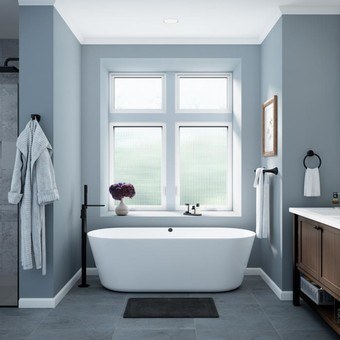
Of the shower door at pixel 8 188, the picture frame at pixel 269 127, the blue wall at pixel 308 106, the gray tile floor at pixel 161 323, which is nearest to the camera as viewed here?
the gray tile floor at pixel 161 323

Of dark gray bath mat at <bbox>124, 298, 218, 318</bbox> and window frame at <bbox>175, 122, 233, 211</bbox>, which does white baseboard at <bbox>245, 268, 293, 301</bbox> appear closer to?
dark gray bath mat at <bbox>124, 298, 218, 318</bbox>

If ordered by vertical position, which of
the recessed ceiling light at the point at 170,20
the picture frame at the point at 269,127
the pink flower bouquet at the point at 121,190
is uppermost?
the recessed ceiling light at the point at 170,20

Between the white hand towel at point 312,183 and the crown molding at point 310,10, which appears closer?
the white hand towel at point 312,183

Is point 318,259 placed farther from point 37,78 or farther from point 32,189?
point 37,78

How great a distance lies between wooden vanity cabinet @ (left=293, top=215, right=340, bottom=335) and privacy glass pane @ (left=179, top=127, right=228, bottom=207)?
69.7 inches

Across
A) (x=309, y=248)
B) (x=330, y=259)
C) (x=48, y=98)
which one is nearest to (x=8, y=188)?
(x=48, y=98)

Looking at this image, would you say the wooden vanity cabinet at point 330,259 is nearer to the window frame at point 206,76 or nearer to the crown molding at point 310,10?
the crown molding at point 310,10

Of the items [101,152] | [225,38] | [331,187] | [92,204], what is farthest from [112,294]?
[225,38]

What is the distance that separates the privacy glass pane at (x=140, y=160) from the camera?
5.57m

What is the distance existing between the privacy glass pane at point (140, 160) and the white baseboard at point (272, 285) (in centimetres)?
141

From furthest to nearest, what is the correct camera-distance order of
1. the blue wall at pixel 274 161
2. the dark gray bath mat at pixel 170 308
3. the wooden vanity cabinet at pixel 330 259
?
the blue wall at pixel 274 161 < the dark gray bath mat at pixel 170 308 < the wooden vanity cabinet at pixel 330 259

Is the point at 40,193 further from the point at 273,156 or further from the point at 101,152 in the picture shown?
the point at 273,156

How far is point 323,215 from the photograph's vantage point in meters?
3.28

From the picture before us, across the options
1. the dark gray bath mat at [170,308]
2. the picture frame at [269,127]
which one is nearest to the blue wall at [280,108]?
the picture frame at [269,127]
